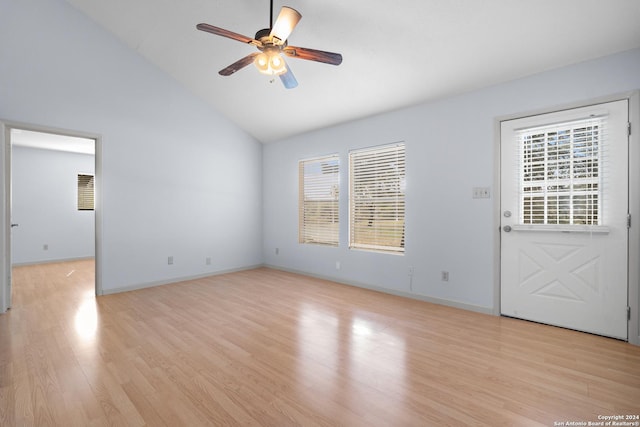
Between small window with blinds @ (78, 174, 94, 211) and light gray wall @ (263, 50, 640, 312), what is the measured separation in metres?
6.60

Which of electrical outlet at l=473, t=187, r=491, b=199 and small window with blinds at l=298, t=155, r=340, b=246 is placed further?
small window with blinds at l=298, t=155, r=340, b=246

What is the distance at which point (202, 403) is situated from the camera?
1.87 metres

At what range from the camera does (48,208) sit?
682 centimetres

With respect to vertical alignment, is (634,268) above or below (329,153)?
below

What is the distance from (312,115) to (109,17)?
3040 millimetres

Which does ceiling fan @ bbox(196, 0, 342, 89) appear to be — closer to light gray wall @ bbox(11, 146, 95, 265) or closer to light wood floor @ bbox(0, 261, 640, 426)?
light wood floor @ bbox(0, 261, 640, 426)

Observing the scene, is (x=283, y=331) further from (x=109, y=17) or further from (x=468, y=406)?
(x=109, y=17)

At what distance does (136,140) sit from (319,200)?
308cm

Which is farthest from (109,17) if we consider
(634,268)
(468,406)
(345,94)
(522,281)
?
(634,268)

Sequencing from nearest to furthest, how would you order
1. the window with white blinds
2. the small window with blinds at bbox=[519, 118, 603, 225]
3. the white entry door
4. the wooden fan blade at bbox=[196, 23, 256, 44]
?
the wooden fan blade at bbox=[196, 23, 256, 44], the white entry door, the small window with blinds at bbox=[519, 118, 603, 225], the window with white blinds

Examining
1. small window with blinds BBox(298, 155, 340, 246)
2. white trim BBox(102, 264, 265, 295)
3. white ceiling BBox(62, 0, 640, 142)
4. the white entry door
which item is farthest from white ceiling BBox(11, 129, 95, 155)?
the white entry door

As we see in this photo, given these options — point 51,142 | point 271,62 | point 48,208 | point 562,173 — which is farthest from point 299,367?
point 48,208

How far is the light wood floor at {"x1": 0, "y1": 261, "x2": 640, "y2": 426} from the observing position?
178 cm

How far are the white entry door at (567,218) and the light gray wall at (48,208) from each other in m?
8.88
